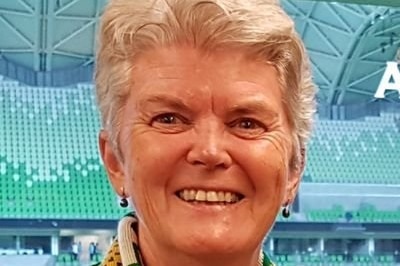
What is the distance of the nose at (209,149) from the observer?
586 mm

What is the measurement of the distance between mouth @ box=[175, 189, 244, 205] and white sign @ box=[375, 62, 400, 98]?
3.32 m

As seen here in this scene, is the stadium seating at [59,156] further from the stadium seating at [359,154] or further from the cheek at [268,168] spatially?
the cheek at [268,168]

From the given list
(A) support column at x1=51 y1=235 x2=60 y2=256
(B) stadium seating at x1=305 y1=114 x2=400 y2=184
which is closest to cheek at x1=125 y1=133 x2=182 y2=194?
(A) support column at x1=51 y1=235 x2=60 y2=256

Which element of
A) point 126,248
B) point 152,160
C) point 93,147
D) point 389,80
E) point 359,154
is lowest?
point 359,154

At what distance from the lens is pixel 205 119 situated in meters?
0.60

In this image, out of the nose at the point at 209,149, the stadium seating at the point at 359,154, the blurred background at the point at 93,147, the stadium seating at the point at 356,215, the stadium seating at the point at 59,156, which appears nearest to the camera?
the nose at the point at 209,149

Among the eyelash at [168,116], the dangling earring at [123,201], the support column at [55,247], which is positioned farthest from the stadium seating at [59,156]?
the eyelash at [168,116]

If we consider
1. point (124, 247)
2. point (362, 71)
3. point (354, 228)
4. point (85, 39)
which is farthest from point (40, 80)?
point (124, 247)

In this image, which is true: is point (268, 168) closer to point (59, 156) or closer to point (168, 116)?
point (168, 116)

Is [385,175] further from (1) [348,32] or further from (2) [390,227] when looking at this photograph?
(1) [348,32]

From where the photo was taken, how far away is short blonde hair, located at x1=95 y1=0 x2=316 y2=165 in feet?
1.97

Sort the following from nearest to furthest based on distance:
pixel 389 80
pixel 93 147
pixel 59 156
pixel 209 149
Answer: pixel 209 149
pixel 93 147
pixel 389 80
pixel 59 156

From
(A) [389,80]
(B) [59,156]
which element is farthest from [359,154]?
(B) [59,156]

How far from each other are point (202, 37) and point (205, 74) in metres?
0.03
